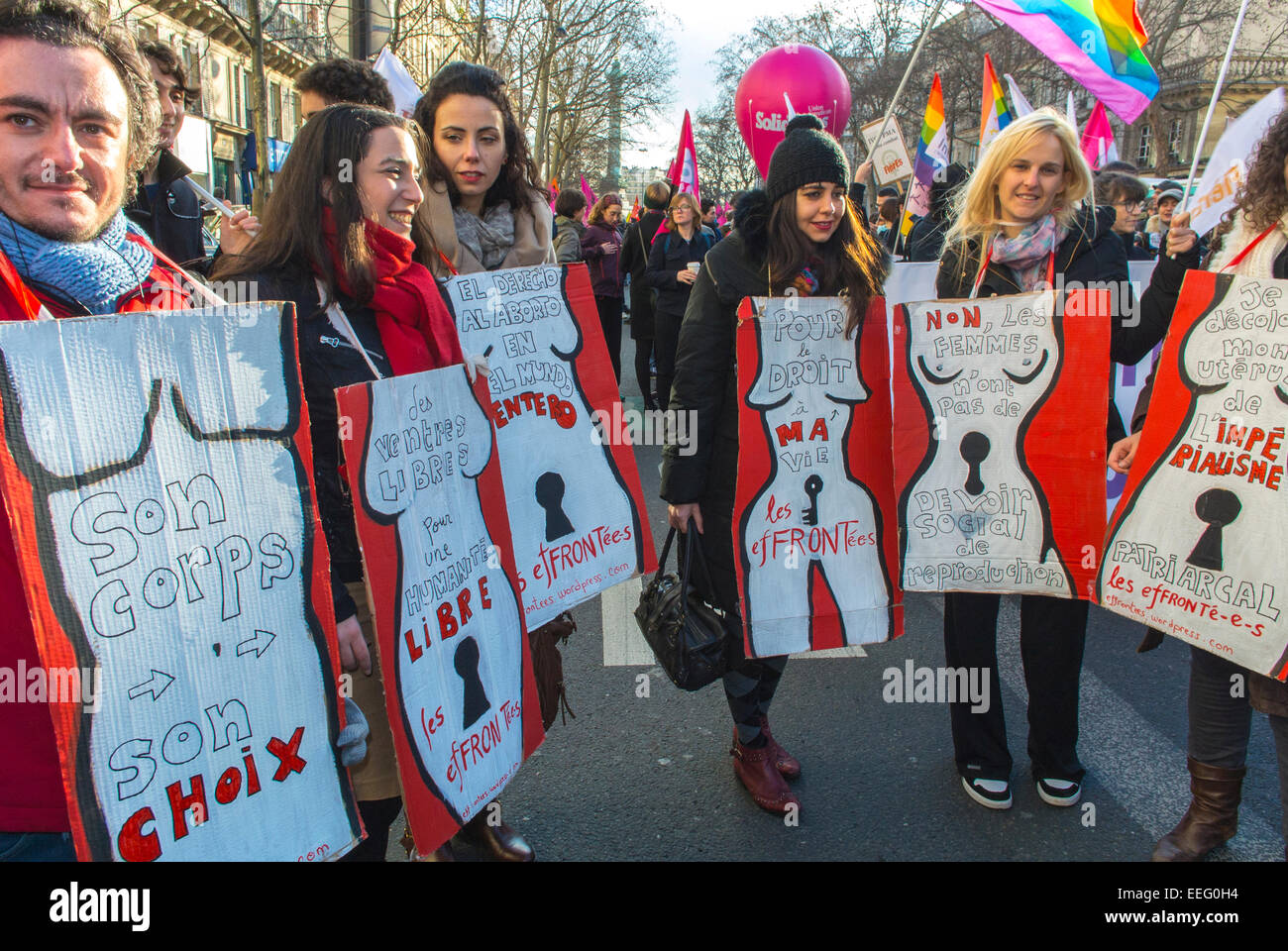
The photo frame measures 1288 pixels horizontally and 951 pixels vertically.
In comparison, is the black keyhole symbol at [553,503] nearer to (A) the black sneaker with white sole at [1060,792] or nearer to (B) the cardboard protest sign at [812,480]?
(B) the cardboard protest sign at [812,480]

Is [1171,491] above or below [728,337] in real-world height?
below

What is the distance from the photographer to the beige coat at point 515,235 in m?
2.63

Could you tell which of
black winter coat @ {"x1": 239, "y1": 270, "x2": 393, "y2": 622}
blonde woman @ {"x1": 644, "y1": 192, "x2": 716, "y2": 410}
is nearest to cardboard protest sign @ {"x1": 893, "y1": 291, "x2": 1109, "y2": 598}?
black winter coat @ {"x1": 239, "y1": 270, "x2": 393, "y2": 622}

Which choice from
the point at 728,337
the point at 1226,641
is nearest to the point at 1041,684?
the point at 1226,641

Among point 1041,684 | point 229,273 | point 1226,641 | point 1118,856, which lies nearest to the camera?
point 229,273

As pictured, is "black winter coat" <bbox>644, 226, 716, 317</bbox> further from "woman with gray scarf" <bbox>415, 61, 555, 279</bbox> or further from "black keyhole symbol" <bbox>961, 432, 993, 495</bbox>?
"black keyhole symbol" <bbox>961, 432, 993, 495</bbox>

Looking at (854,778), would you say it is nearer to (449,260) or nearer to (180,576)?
(449,260)

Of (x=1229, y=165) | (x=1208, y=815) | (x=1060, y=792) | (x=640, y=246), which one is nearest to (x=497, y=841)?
(x=1060, y=792)

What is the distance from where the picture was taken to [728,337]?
2844 millimetres

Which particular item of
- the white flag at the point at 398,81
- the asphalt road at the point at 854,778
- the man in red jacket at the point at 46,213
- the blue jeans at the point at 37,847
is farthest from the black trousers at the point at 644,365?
the blue jeans at the point at 37,847

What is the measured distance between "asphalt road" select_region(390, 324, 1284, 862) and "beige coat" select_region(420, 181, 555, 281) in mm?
1782

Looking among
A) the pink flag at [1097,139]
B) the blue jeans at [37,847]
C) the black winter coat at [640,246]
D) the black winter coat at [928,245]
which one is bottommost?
the blue jeans at [37,847]
